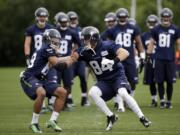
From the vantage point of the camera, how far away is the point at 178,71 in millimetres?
34344

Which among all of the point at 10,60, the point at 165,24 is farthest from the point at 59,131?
the point at 10,60

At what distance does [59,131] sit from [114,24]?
607 centimetres

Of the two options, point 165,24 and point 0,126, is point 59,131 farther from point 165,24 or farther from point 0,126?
point 165,24

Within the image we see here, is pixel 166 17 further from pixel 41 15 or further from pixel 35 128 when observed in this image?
pixel 35 128

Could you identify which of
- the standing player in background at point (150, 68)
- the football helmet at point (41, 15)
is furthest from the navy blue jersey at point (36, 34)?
the standing player in background at point (150, 68)

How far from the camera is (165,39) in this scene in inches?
704

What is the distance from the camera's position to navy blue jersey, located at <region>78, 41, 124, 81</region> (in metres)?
13.6

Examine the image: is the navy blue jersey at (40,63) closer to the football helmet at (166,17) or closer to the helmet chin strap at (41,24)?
the helmet chin strap at (41,24)

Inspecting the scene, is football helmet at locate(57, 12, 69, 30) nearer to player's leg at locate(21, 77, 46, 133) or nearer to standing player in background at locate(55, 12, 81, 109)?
standing player in background at locate(55, 12, 81, 109)

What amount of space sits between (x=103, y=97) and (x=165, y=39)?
4.50 meters

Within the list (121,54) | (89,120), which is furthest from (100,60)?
(89,120)

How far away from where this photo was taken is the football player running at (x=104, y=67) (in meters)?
13.5

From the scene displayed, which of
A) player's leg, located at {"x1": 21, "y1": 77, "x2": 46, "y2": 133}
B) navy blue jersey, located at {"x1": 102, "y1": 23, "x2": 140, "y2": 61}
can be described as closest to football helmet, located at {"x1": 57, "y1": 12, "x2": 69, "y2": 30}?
navy blue jersey, located at {"x1": 102, "y1": 23, "x2": 140, "y2": 61}

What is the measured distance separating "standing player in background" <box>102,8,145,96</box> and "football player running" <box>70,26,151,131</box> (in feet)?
14.0
